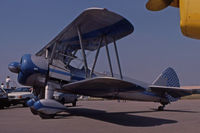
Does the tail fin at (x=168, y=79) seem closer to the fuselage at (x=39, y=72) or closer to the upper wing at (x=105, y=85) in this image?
the fuselage at (x=39, y=72)

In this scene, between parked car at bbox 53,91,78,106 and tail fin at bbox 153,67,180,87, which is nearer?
tail fin at bbox 153,67,180,87

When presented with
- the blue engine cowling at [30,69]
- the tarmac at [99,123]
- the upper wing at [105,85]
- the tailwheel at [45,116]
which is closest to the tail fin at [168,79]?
the tarmac at [99,123]

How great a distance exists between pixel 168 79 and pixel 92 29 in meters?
6.29

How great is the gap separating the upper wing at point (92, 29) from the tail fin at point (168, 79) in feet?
13.3

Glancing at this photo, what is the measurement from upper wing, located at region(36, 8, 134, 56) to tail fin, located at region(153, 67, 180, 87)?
405cm

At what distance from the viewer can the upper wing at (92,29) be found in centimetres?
781

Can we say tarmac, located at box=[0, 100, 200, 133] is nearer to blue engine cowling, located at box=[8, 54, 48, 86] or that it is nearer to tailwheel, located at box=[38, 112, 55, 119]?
tailwheel, located at box=[38, 112, 55, 119]

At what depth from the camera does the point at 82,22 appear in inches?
331

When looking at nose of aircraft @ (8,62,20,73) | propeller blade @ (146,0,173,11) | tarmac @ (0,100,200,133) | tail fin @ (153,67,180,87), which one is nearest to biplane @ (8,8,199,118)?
nose of aircraft @ (8,62,20,73)

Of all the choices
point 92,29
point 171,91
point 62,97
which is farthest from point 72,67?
point 62,97

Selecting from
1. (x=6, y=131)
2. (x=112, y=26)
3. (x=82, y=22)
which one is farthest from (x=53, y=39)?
(x=6, y=131)

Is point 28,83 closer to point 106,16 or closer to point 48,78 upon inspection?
point 48,78

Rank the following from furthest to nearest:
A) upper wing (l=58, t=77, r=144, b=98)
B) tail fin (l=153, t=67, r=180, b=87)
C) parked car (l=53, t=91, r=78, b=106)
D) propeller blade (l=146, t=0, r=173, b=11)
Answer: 1. parked car (l=53, t=91, r=78, b=106)
2. tail fin (l=153, t=67, r=180, b=87)
3. upper wing (l=58, t=77, r=144, b=98)
4. propeller blade (l=146, t=0, r=173, b=11)

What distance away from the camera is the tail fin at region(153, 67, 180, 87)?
1262 cm
